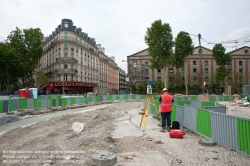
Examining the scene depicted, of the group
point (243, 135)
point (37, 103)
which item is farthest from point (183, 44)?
point (243, 135)

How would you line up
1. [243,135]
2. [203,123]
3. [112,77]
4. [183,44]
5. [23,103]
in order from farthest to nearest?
[112,77], [183,44], [23,103], [203,123], [243,135]

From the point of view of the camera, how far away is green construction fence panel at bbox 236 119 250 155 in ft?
15.6

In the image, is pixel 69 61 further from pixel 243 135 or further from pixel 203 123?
pixel 243 135

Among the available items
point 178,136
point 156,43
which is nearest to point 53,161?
point 178,136

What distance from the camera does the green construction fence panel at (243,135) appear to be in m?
→ 4.75

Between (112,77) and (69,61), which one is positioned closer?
(69,61)

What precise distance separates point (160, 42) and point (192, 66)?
27781 mm

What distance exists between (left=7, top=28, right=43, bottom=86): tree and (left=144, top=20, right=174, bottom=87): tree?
31553mm

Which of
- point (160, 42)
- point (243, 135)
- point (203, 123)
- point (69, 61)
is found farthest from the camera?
point (69, 61)

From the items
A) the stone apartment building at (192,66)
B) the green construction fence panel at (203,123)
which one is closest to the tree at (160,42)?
the stone apartment building at (192,66)

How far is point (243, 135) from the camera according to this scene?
4906 millimetres

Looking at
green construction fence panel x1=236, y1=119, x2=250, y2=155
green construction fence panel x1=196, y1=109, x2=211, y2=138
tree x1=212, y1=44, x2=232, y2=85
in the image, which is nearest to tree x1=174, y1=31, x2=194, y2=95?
tree x1=212, y1=44, x2=232, y2=85

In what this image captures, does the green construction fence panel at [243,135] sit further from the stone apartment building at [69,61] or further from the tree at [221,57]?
the stone apartment building at [69,61]

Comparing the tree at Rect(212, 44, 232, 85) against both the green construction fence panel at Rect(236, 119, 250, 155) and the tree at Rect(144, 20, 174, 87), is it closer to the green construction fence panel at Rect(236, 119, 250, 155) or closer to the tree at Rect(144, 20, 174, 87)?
the tree at Rect(144, 20, 174, 87)
